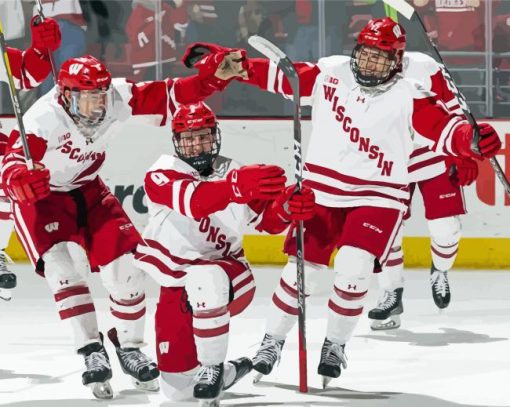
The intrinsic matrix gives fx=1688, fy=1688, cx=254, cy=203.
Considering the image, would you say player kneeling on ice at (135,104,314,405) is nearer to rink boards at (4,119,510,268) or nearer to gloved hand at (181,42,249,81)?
gloved hand at (181,42,249,81)

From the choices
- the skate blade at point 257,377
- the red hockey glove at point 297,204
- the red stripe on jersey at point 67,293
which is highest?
the red hockey glove at point 297,204

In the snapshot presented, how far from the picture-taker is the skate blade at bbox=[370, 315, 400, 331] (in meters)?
6.47

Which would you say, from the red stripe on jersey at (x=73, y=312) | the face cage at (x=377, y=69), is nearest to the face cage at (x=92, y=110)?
the red stripe on jersey at (x=73, y=312)

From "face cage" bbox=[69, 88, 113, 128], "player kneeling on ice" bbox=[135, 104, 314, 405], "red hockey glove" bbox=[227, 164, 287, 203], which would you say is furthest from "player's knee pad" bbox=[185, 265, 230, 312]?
"face cage" bbox=[69, 88, 113, 128]

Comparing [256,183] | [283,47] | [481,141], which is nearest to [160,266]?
[256,183]

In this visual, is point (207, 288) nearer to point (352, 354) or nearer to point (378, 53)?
point (378, 53)

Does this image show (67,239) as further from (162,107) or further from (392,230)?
(392,230)

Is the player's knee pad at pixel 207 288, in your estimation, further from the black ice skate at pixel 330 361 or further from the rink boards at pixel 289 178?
the rink boards at pixel 289 178

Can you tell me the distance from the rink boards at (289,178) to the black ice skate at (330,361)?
8.07ft

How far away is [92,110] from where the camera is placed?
5.24 metres

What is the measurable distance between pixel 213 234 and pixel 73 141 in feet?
1.88

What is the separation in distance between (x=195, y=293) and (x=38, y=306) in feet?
7.34

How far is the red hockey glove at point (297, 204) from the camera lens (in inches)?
195

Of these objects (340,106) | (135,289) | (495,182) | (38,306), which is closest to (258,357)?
(135,289)
